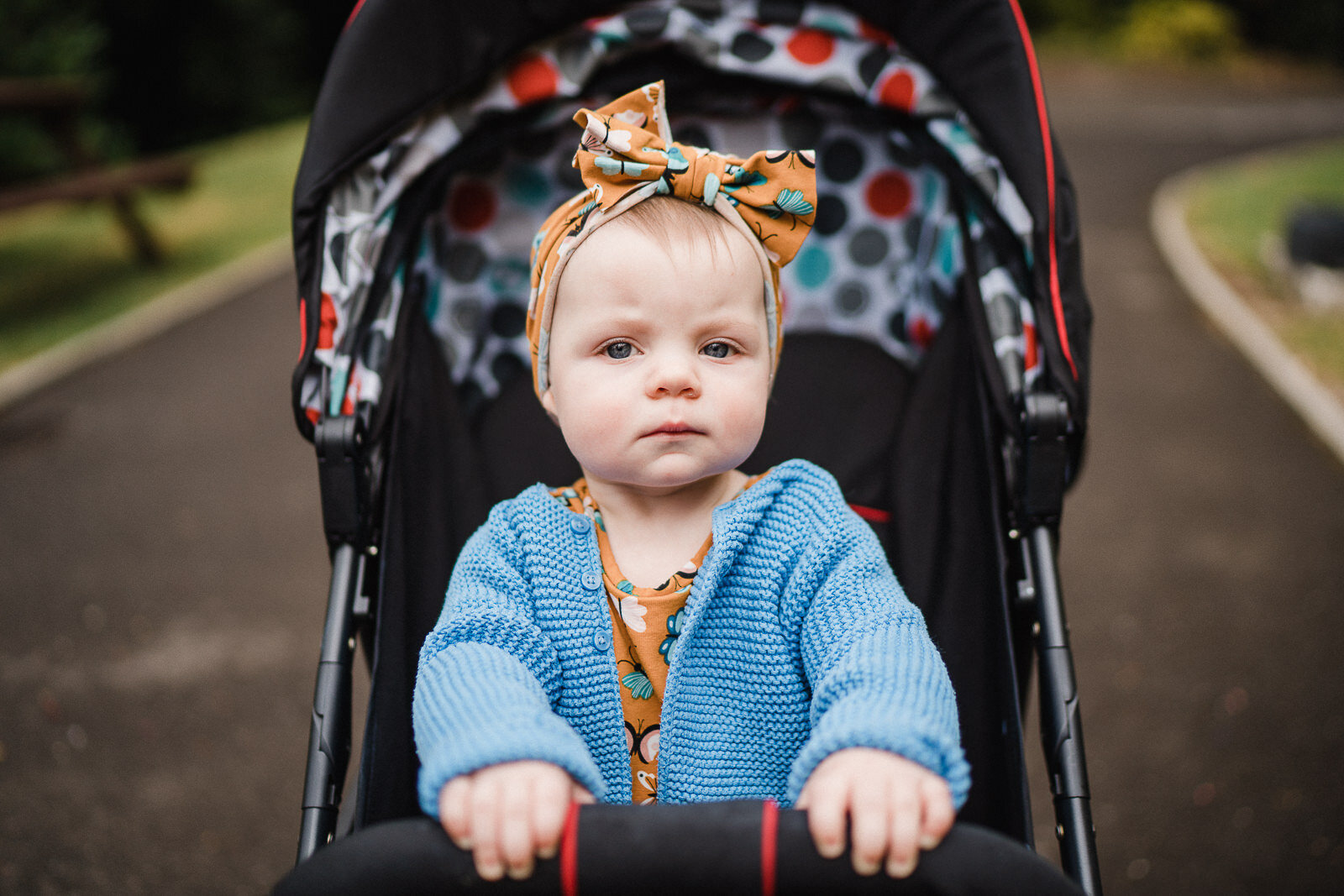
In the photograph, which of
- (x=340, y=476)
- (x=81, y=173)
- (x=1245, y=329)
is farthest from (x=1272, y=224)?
(x=81, y=173)

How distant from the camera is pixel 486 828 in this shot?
102cm

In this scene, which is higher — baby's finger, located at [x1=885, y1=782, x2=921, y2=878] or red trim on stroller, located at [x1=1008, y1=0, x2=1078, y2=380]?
red trim on stroller, located at [x1=1008, y1=0, x2=1078, y2=380]

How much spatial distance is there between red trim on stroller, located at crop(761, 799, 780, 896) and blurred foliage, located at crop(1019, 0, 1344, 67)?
1865 cm

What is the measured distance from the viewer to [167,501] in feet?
12.7

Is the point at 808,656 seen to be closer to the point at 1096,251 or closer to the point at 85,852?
the point at 85,852

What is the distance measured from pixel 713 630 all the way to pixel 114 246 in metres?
7.61

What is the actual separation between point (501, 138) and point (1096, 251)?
5.56 meters

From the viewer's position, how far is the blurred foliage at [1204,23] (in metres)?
16.8

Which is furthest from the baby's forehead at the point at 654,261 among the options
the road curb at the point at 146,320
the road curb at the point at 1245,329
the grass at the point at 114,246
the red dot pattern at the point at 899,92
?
the grass at the point at 114,246

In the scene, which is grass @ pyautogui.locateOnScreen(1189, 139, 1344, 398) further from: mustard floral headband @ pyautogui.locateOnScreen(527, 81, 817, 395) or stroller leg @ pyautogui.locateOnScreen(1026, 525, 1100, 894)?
mustard floral headband @ pyautogui.locateOnScreen(527, 81, 817, 395)

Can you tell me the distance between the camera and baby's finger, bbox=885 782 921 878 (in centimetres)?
99

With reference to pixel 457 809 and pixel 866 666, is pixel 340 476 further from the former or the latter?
pixel 866 666

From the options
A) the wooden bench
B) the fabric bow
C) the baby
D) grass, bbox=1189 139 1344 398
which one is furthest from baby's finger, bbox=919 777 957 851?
the wooden bench

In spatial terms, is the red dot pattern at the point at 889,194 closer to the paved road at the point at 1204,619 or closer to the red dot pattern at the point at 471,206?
the red dot pattern at the point at 471,206
